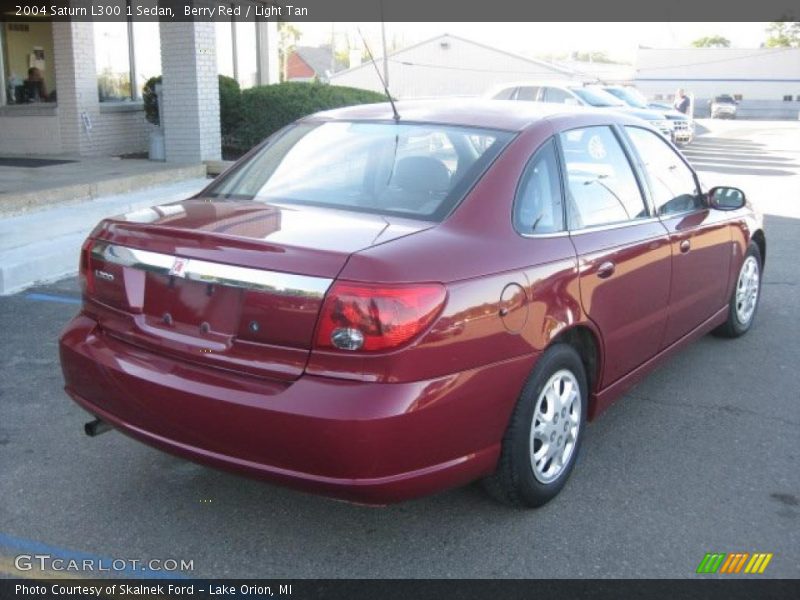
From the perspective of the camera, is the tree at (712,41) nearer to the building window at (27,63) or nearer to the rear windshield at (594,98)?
the rear windshield at (594,98)

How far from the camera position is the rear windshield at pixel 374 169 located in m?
3.59

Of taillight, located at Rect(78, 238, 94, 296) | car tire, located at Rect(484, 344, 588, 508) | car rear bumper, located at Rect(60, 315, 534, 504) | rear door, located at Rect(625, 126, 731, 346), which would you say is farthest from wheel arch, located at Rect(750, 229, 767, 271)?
taillight, located at Rect(78, 238, 94, 296)

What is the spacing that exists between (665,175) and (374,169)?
1.95 meters

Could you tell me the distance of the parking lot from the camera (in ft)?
10.7

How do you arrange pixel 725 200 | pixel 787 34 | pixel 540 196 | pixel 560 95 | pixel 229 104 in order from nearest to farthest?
pixel 540 196, pixel 725 200, pixel 229 104, pixel 560 95, pixel 787 34

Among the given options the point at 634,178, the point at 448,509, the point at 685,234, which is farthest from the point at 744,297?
the point at 448,509

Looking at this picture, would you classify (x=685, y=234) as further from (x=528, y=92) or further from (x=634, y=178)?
(x=528, y=92)

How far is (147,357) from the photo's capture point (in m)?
3.26

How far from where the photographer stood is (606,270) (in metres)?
3.88

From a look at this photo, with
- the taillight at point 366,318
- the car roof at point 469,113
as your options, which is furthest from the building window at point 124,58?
the taillight at point 366,318

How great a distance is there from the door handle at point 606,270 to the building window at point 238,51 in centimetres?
1321

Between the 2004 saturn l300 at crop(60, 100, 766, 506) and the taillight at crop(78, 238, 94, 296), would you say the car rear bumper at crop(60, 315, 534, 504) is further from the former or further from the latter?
the taillight at crop(78, 238, 94, 296)

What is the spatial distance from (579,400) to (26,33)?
41.5 ft

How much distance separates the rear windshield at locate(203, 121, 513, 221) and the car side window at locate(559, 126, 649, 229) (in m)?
0.43
